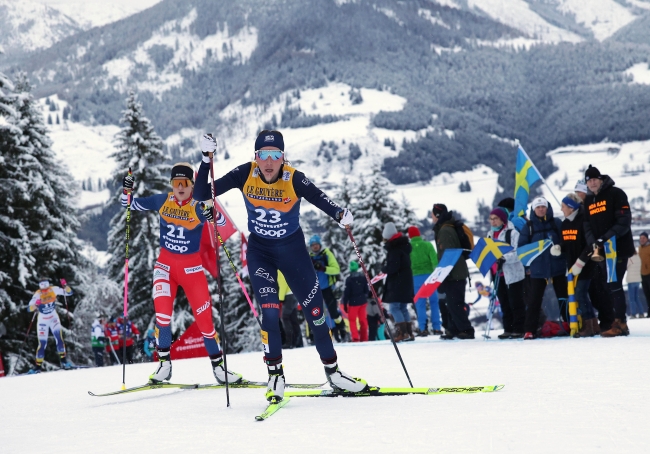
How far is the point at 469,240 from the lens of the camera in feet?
38.3

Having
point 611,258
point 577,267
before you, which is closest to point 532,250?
point 577,267

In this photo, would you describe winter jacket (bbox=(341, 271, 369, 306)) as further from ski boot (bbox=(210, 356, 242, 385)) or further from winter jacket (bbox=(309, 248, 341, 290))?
ski boot (bbox=(210, 356, 242, 385))

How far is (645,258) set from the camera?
52.2ft

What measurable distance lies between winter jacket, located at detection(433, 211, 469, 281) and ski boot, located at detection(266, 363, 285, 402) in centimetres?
562

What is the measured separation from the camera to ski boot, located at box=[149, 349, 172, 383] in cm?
798

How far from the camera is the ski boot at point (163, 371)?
7.98m

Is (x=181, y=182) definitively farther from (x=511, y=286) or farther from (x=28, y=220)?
(x=28, y=220)

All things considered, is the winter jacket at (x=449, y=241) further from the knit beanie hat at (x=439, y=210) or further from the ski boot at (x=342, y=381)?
the ski boot at (x=342, y=381)

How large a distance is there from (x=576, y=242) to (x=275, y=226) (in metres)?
4.90

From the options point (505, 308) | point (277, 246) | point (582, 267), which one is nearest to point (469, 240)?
point (505, 308)

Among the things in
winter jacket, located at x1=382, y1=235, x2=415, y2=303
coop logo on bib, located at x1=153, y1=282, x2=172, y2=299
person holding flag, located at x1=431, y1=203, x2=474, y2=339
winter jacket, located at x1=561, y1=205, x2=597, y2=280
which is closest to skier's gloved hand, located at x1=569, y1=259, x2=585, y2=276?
winter jacket, located at x1=561, y1=205, x2=597, y2=280

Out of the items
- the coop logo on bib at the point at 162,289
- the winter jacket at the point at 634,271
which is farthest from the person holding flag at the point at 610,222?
the winter jacket at the point at 634,271

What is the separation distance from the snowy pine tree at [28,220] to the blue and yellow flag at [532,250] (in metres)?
12.5

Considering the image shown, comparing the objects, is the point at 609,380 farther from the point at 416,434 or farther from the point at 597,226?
the point at 597,226
